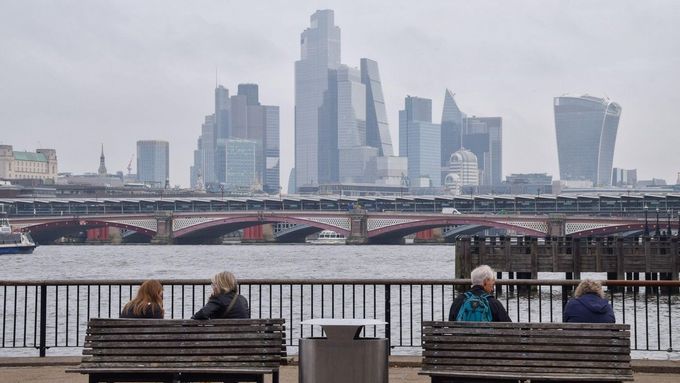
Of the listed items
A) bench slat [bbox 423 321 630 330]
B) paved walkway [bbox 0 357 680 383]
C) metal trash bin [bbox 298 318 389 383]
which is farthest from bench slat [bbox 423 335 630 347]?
paved walkway [bbox 0 357 680 383]

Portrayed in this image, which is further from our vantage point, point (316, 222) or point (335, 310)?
point (316, 222)

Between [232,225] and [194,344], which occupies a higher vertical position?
[232,225]

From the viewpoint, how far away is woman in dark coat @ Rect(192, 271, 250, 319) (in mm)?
12500

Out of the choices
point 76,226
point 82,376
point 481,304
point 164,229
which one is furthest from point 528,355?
point 76,226

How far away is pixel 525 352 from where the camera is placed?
11.2 metres

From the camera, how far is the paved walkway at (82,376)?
49.3ft

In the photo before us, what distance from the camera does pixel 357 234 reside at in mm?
144500

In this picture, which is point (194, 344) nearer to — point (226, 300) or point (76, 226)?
→ point (226, 300)

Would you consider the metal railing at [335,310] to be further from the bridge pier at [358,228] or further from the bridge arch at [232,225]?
the bridge pier at [358,228]

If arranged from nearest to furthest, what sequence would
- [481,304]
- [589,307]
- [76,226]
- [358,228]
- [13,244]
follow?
1. [481,304]
2. [589,307]
3. [13,244]
4. [358,228]
5. [76,226]

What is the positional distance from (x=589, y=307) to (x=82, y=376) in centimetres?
652

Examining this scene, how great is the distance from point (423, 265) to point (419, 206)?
89.0 metres

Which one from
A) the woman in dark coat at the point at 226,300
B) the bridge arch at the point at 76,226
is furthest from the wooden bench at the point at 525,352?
the bridge arch at the point at 76,226

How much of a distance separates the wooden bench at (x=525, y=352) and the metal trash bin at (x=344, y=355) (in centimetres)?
52
